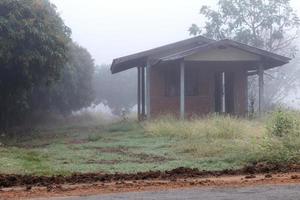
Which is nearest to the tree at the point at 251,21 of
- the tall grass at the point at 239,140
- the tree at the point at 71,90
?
the tree at the point at 71,90

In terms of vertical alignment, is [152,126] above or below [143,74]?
below

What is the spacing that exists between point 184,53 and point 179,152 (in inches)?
352

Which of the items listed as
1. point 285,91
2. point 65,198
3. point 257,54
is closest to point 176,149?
point 65,198

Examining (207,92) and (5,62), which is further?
(207,92)

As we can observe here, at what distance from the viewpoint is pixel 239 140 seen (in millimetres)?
12070

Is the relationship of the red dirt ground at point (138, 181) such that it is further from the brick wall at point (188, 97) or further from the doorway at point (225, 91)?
the doorway at point (225, 91)

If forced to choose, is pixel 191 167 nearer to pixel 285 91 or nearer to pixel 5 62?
pixel 5 62

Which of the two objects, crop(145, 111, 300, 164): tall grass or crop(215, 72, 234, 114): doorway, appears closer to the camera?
crop(145, 111, 300, 164): tall grass

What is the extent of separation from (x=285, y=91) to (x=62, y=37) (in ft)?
89.4

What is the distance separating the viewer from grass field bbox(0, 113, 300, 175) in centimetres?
991

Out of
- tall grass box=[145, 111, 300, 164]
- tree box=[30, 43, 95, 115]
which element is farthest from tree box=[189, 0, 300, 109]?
tall grass box=[145, 111, 300, 164]

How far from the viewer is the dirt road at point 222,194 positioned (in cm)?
645

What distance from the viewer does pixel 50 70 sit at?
21031 mm

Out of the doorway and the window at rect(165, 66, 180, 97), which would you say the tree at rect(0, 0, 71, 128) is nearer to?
the window at rect(165, 66, 180, 97)
